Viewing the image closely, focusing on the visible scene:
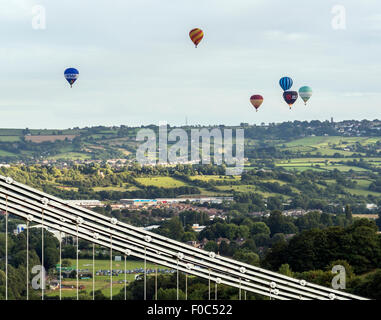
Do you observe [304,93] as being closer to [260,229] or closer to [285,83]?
[285,83]

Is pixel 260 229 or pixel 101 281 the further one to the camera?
pixel 260 229

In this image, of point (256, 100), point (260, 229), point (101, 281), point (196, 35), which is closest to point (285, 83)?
point (256, 100)

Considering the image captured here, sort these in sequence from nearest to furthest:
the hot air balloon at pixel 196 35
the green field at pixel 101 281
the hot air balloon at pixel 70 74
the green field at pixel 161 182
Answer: the green field at pixel 101 281
the hot air balloon at pixel 196 35
the hot air balloon at pixel 70 74
the green field at pixel 161 182

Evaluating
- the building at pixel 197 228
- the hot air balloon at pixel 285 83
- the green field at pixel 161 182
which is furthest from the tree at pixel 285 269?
the green field at pixel 161 182

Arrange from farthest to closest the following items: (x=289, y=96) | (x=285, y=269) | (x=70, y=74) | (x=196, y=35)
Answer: (x=289, y=96), (x=70, y=74), (x=196, y=35), (x=285, y=269)

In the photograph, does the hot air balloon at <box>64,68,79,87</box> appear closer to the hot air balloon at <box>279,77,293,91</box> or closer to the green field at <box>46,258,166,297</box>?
the green field at <box>46,258,166,297</box>

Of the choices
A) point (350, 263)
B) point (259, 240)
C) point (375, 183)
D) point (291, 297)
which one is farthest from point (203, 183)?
point (291, 297)

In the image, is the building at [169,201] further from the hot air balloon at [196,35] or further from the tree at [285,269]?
the tree at [285,269]

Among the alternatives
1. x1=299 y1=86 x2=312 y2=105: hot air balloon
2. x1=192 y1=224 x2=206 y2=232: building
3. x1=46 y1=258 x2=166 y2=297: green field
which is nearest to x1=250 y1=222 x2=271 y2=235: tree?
x1=192 y1=224 x2=206 y2=232: building
